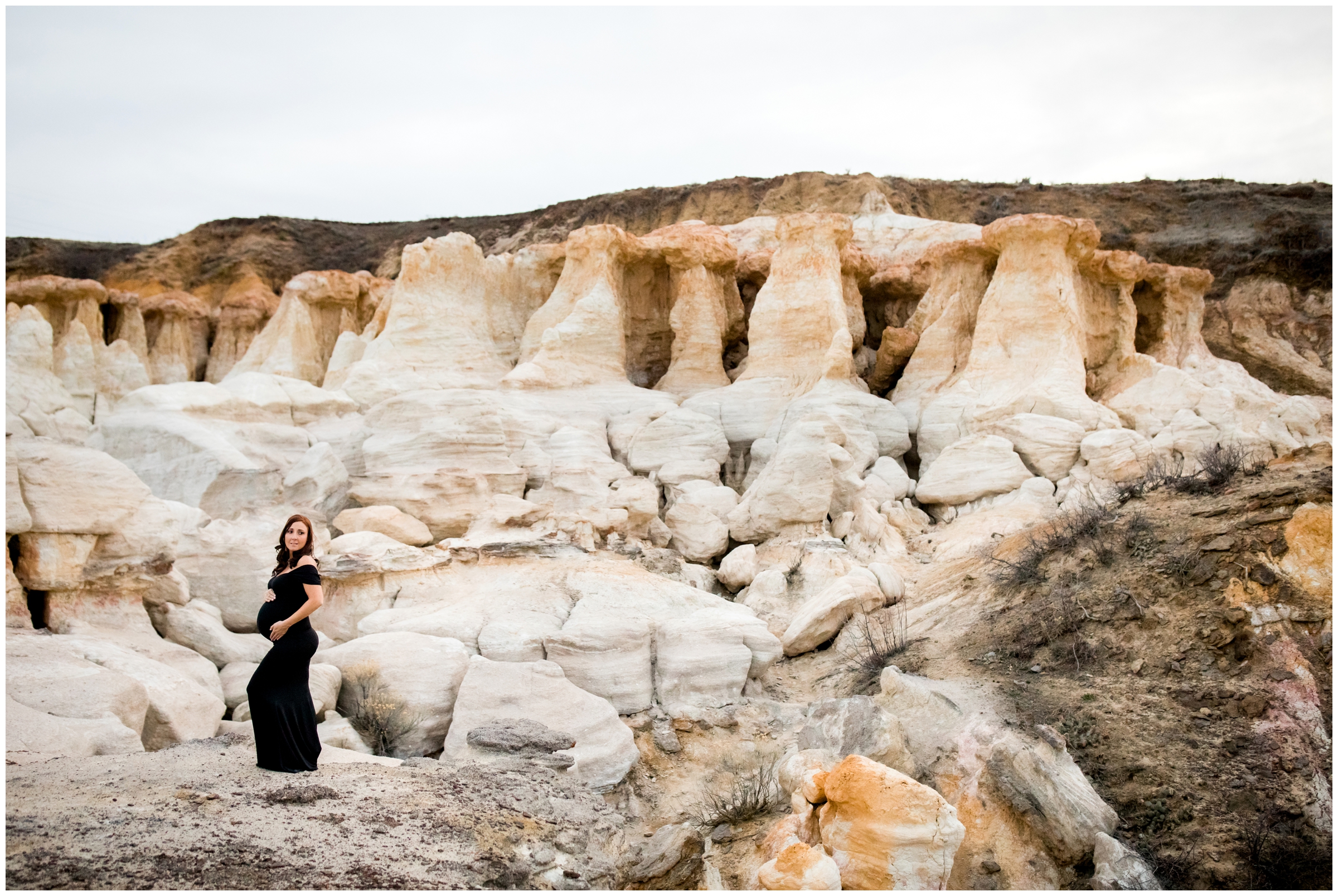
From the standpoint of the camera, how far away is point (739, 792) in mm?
6234

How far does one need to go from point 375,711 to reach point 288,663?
7.12 ft

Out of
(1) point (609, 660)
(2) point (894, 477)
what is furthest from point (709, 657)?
(2) point (894, 477)

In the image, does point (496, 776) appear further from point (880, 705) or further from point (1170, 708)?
point (1170, 708)

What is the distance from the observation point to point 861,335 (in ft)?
55.2

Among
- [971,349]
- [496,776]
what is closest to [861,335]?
[971,349]

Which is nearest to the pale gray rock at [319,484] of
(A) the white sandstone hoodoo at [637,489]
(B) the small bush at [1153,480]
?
(A) the white sandstone hoodoo at [637,489]

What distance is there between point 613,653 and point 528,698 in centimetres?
108

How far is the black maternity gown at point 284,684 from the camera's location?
4684 mm

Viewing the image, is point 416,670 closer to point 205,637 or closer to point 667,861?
point 205,637

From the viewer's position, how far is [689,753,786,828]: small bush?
5.66 meters

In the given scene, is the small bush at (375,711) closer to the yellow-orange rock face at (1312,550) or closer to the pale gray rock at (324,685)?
the pale gray rock at (324,685)

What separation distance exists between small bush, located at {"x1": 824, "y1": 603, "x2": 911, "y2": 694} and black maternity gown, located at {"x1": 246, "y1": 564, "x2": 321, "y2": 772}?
A: 4381mm

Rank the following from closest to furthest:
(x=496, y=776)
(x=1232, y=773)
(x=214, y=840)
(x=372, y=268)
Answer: (x=214, y=840) → (x=1232, y=773) → (x=496, y=776) → (x=372, y=268)

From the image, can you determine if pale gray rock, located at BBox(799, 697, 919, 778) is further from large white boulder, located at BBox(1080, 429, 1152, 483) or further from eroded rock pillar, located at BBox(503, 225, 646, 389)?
eroded rock pillar, located at BBox(503, 225, 646, 389)
